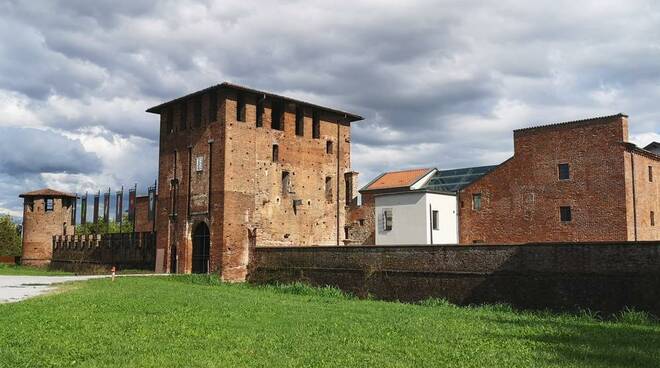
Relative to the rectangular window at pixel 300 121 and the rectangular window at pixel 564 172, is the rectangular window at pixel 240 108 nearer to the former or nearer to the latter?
the rectangular window at pixel 300 121

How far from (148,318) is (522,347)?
752 cm

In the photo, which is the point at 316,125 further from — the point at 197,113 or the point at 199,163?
the point at 199,163

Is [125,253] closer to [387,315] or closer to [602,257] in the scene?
[387,315]

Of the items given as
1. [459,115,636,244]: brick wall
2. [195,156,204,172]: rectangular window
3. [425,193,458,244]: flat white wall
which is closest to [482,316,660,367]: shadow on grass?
[459,115,636,244]: brick wall

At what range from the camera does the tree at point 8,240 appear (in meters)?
55.5

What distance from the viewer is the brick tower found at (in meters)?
43.1

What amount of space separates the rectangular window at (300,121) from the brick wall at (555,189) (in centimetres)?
957

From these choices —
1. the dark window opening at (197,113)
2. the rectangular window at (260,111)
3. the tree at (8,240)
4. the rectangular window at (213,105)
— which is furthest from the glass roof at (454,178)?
the tree at (8,240)

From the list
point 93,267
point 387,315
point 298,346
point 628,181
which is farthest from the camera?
point 93,267

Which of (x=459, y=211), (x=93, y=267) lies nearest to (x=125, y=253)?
(x=93, y=267)

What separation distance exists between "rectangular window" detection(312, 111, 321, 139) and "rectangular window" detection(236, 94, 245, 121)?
483 cm

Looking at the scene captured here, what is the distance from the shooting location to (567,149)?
92.2 ft

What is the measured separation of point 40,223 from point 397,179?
2690 cm

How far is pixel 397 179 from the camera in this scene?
37688mm
